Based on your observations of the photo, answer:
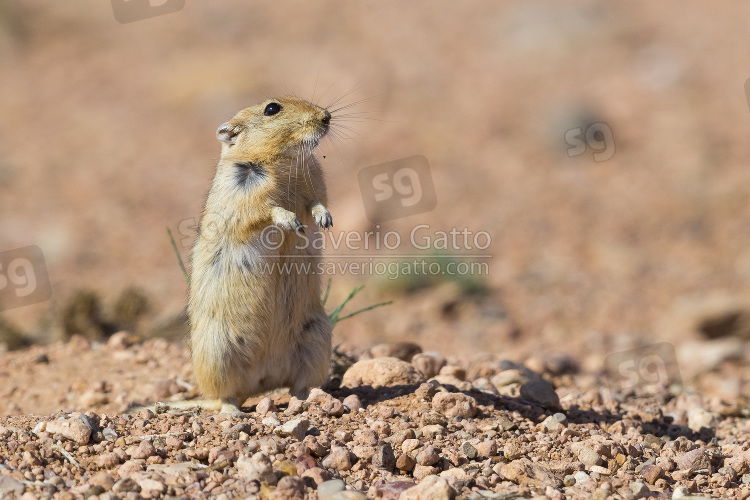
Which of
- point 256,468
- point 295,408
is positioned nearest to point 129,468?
point 256,468

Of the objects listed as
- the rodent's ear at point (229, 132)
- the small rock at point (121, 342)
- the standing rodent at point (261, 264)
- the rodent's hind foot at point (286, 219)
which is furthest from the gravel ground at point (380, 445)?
the rodent's ear at point (229, 132)

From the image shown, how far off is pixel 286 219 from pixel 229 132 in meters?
0.98

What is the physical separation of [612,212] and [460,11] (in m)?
7.46

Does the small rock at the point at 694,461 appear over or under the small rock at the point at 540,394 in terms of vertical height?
under

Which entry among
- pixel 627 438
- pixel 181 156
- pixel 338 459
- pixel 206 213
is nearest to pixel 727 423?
pixel 627 438

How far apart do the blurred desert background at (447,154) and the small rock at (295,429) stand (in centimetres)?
397

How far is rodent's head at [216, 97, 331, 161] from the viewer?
18.4ft

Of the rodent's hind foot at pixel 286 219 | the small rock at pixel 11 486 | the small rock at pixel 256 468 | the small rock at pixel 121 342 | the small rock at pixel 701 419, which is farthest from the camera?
the small rock at pixel 121 342

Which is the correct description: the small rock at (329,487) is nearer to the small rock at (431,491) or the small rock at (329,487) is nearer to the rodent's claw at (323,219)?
the small rock at (431,491)

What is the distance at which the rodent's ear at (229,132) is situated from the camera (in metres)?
5.79

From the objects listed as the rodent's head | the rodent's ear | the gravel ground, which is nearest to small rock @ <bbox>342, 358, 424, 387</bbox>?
the gravel ground

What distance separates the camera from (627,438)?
527cm

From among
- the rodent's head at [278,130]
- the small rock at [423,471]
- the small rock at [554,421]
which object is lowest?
the small rock at [554,421]

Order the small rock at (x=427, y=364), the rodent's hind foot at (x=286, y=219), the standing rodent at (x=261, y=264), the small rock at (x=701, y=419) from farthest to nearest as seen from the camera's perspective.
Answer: the small rock at (x=427, y=364) < the small rock at (x=701, y=419) < the standing rodent at (x=261, y=264) < the rodent's hind foot at (x=286, y=219)
